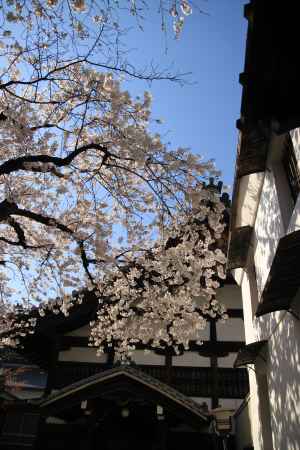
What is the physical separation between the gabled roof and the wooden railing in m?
1.53

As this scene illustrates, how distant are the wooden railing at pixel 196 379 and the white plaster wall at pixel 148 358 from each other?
15 centimetres

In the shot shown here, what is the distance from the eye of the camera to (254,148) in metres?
5.85

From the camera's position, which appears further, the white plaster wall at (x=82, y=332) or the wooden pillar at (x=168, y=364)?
Answer: the white plaster wall at (x=82, y=332)

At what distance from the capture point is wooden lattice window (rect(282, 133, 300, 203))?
5.48 m

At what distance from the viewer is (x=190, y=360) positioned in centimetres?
1101

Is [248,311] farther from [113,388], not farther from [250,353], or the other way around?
[113,388]

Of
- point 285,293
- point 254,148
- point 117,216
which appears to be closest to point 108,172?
point 117,216

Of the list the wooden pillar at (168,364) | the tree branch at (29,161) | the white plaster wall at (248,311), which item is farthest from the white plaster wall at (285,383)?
the wooden pillar at (168,364)

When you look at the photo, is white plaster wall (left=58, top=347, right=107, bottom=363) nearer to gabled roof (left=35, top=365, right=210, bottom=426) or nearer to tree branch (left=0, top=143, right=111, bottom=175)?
gabled roof (left=35, top=365, right=210, bottom=426)

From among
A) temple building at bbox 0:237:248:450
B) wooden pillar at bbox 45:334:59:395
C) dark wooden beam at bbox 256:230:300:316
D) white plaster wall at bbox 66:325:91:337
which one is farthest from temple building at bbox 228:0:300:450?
wooden pillar at bbox 45:334:59:395

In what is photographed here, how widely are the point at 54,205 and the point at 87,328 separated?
5.27 metres

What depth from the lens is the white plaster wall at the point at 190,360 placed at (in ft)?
35.8

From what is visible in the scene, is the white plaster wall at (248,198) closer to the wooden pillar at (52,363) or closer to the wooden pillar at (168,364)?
the wooden pillar at (168,364)

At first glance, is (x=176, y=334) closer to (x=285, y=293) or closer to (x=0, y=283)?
(x=285, y=293)
